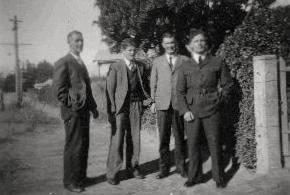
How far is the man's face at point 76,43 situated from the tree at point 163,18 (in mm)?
8550

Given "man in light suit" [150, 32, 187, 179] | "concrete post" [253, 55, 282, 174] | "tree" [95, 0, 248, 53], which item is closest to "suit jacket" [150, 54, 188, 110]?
"man in light suit" [150, 32, 187, 179]

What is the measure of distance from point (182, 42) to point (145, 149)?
7.20 metres

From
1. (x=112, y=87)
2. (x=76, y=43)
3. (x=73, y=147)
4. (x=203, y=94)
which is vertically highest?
(x=76, y=43)

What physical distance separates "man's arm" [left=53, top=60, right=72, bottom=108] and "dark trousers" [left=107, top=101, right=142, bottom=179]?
3.04ft

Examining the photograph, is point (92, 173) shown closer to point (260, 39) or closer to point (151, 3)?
point (260, 39)

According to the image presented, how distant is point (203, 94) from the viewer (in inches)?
199

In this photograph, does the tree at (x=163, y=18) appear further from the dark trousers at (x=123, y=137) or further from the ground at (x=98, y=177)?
the dark trousers at (x=123, y=137)

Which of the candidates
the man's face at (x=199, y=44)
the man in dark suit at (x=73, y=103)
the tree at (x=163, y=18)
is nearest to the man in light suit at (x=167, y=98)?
the man's face at (x=199, y=44)

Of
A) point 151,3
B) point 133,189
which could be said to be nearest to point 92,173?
point 133,189

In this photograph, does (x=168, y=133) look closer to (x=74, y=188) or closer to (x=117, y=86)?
(x=117, y=86)

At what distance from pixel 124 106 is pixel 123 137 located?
1.71 ft

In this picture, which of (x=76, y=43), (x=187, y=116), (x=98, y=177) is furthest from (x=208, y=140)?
(x=76, y=43)

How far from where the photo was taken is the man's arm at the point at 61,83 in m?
5.26

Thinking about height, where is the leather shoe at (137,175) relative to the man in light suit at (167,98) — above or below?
below
